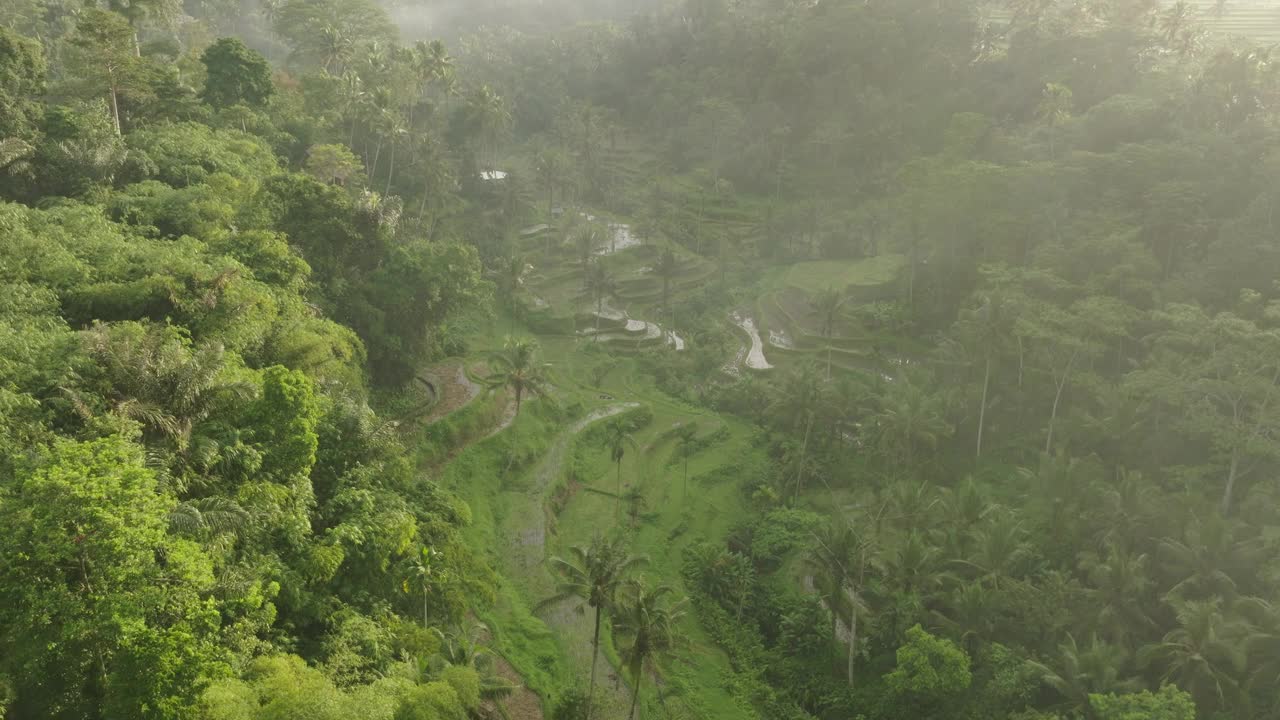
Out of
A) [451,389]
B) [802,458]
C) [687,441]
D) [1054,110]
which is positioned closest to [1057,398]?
[802,458]

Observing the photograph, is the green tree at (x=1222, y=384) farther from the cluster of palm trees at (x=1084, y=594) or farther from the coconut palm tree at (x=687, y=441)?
the coconut palm tree at (x=687, y=441)

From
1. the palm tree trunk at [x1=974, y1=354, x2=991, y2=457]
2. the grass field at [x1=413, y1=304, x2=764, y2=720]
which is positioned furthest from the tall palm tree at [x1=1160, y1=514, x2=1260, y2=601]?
the grass field at [x1=413, y1=304, x2=764, y2=720]

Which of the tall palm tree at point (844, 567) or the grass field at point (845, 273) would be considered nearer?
the tall palm tree at point (844, 567)

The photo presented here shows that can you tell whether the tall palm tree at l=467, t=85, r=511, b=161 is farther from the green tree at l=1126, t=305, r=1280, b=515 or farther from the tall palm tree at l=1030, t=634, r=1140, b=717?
the tall palm tree at l=1030, t=634, r=1140, b=717

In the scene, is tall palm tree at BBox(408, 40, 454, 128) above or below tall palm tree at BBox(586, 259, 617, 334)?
above

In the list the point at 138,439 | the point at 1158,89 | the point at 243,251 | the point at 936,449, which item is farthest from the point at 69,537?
the point at 1158,89

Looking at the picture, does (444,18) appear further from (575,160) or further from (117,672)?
(117,672)

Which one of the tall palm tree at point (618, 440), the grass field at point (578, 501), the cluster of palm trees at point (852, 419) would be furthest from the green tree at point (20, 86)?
the cluster of palm trees at point (852, 419)
